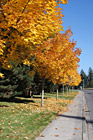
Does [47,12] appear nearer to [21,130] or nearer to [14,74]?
[21,130]

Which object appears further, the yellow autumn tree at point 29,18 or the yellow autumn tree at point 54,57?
the yellow autumn tree at point 54,57

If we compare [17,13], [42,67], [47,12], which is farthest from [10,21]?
[42,67]

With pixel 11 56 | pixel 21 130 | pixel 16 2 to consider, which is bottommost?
pixel 21 130

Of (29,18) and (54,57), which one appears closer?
(29,18)

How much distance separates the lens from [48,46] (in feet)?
38.2

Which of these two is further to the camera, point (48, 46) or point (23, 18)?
point (48, 46)

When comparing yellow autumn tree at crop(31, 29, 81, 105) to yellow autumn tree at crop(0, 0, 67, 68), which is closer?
yellow autumn tree at crop(0, 0, 67, 68)

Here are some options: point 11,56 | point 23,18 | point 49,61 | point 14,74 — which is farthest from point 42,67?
point 23,18

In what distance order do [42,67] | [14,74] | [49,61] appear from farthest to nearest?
[14,74] → [42,67] → [49,61]

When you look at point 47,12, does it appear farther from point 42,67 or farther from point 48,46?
point 42,67

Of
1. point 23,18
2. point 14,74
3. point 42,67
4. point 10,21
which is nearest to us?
point 10,21

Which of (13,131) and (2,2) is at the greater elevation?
(2,2)

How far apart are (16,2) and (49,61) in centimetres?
625

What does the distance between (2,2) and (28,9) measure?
0.95m
